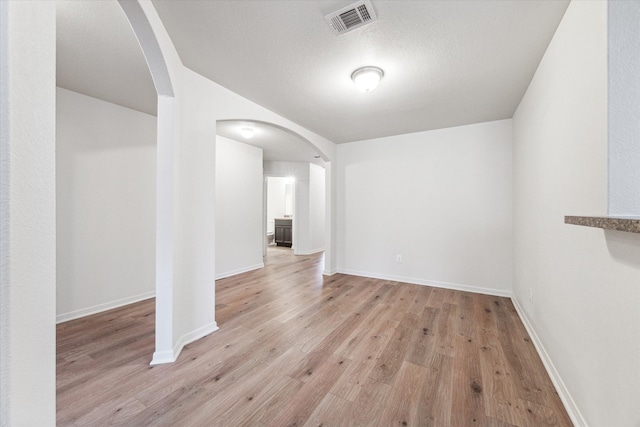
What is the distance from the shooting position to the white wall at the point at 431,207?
333 cm

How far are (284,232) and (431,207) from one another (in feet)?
17.0

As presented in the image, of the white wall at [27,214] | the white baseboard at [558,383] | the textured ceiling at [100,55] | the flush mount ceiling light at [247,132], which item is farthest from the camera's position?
the flush mount ceiling light at [247,132]

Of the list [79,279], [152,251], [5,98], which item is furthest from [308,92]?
[79,279]

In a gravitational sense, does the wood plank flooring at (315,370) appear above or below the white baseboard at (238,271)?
below

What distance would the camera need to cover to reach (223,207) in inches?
171

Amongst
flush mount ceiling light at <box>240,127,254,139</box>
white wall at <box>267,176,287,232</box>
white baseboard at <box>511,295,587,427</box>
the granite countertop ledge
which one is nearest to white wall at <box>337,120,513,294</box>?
white baseboard at <box>511,295,587,427</box>

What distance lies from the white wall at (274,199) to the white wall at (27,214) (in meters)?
8.50

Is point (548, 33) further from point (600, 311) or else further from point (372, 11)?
point (600, 311)

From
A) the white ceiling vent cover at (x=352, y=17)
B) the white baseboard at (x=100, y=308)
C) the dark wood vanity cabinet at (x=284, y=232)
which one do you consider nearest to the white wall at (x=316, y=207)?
the dark wood vanity cabinet at (x=284, y=232)

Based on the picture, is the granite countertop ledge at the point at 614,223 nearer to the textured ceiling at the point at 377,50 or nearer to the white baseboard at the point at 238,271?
the textured ceiling at the point at 377,50

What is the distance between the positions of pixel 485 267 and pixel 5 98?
4275 millimetres

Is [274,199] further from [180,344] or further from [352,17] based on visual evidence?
[352,17]

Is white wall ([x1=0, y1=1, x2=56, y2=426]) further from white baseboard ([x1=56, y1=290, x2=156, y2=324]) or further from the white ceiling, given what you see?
white baseboard ([x1=56, y1=290, x2=156, y2=324])

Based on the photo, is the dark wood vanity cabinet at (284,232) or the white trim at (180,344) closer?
the white trim at (180,344)
